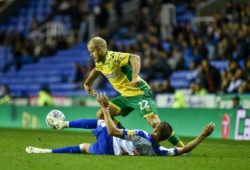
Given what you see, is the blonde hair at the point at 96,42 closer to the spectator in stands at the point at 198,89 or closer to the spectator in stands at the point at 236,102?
the spectator in stands at the point at 236,102

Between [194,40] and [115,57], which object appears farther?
[194,40]

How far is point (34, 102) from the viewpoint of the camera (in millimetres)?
29422

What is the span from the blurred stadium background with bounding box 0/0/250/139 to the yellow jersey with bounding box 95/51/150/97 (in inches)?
265

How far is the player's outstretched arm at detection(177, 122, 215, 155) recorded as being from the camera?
38.3ft

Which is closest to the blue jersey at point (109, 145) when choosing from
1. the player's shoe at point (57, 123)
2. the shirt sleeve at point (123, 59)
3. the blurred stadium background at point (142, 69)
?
the blurred stadium background at point (142, 69)

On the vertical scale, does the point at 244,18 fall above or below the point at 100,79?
above

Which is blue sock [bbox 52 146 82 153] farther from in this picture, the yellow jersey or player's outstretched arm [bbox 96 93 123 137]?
the yellow jersey

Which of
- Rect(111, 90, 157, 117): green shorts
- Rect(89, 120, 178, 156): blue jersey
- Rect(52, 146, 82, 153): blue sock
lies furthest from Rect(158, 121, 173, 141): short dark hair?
Rect(111, 90, 157, 117): green shorts

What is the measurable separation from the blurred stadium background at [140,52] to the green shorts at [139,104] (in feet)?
21.7

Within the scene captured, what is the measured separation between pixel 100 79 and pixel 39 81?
5525 millimetres

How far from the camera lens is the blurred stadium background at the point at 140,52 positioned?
23047mm

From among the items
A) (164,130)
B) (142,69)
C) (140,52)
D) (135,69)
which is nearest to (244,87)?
(142,69)

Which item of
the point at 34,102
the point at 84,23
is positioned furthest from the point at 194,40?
the point at 84,23

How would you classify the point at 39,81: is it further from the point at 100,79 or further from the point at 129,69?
the point at 129,69
